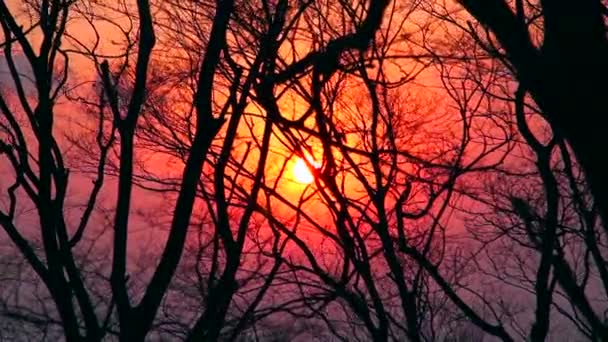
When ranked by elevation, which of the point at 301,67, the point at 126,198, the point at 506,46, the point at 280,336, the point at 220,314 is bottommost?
the point at 220,314

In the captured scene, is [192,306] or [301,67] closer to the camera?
[301,67]

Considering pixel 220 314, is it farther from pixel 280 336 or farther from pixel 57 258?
pixel 280 336

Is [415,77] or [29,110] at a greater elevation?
[415,77]

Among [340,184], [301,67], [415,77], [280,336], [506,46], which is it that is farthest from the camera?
[280,336]

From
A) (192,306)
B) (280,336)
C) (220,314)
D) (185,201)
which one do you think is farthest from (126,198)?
(280,336)

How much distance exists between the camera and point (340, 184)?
6.91m

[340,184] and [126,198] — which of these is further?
[340,184]

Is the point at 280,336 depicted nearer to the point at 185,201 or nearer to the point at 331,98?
the point at 331,98

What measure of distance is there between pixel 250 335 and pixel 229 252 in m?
6.91

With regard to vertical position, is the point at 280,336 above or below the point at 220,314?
above

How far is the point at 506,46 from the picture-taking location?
87.8 inches

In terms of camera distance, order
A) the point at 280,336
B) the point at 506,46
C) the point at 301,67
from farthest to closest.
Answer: the point at 280,336
the point at 301,67
the point at 506,46

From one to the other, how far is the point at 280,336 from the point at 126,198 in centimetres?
704

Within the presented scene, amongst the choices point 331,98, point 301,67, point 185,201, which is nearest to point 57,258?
point 185,201
